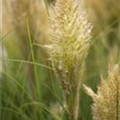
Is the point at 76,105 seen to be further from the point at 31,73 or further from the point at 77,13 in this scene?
the point at 31,73

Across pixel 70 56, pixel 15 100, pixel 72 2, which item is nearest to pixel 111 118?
pixel 70 56

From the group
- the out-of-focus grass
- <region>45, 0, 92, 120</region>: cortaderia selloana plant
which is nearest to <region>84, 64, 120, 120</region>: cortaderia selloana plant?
<region>45, 0, 92, 120</region>: cortaderia selloana plant

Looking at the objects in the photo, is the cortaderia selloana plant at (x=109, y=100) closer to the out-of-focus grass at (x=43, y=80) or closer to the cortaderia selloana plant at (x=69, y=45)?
the cortaderia selloana plant at (x=69, y=45)

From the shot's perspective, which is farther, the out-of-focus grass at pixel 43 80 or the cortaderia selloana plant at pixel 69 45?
the out-of-focus grass at pixel 43 80

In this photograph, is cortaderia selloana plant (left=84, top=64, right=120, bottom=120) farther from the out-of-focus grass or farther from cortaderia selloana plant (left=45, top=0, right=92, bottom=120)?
the out-of-focus grass

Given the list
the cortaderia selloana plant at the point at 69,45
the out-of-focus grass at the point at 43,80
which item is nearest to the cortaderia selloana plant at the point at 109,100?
the cortaderia selloana plant at the point at 69,45

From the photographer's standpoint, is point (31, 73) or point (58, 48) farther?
point (31, 73)

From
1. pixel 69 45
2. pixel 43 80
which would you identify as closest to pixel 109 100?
pixel 69 45
